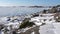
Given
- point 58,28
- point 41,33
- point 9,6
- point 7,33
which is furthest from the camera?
point 9,6

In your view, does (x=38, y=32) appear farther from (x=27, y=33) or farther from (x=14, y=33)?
(x=14, y=33)

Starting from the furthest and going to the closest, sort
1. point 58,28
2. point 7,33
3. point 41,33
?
point 7,33
point 58,28
point 41,33

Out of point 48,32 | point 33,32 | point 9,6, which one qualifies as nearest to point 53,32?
point 48,32

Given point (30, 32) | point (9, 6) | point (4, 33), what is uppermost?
point (30, 32)

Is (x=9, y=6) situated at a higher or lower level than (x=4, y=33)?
lower

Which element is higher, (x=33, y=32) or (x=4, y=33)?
(x=33, y=32)

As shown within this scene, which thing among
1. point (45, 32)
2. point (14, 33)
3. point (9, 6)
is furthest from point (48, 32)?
point (9, 6)

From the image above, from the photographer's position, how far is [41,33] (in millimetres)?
2354

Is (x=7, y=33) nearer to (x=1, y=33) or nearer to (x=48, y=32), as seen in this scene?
(x=1, y=33)

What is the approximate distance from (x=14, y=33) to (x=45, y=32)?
58 centimetres

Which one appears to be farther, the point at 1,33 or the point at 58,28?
the point at 1,33

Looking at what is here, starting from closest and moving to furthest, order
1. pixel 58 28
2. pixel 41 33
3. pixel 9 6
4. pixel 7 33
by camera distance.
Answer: pixel 41 33, pixel 58 28, pixel 7 33, pixel 9 6

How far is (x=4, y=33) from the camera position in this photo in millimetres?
3072

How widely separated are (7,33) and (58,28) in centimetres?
87
